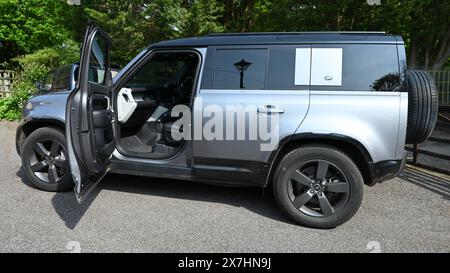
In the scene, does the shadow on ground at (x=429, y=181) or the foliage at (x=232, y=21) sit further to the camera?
the foliage at (x=232, y=21)

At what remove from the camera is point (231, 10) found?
32.8 ft

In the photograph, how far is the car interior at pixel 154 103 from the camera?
4199 mm

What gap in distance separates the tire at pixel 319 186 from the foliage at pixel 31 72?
30.1ft

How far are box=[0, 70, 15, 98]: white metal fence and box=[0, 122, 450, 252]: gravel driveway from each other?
365 inches

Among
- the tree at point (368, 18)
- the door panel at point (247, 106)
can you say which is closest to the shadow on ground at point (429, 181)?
the door panel at point (247, 106)

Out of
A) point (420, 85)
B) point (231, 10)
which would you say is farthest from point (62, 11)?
point (420, 85)

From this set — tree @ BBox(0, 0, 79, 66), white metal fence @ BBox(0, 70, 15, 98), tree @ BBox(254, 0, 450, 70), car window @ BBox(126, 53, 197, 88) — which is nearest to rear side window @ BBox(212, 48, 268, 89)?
car window @ BBox(126, 53, 197, 88)

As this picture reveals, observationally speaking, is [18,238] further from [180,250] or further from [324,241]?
[324,241]

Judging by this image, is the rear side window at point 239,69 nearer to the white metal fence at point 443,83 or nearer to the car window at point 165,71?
the car window at point 165,71

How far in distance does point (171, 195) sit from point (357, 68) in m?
2.60

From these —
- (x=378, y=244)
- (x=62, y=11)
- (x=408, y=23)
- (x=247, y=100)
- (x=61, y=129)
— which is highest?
(x=62, y=11)

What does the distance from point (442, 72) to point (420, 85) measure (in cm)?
703
